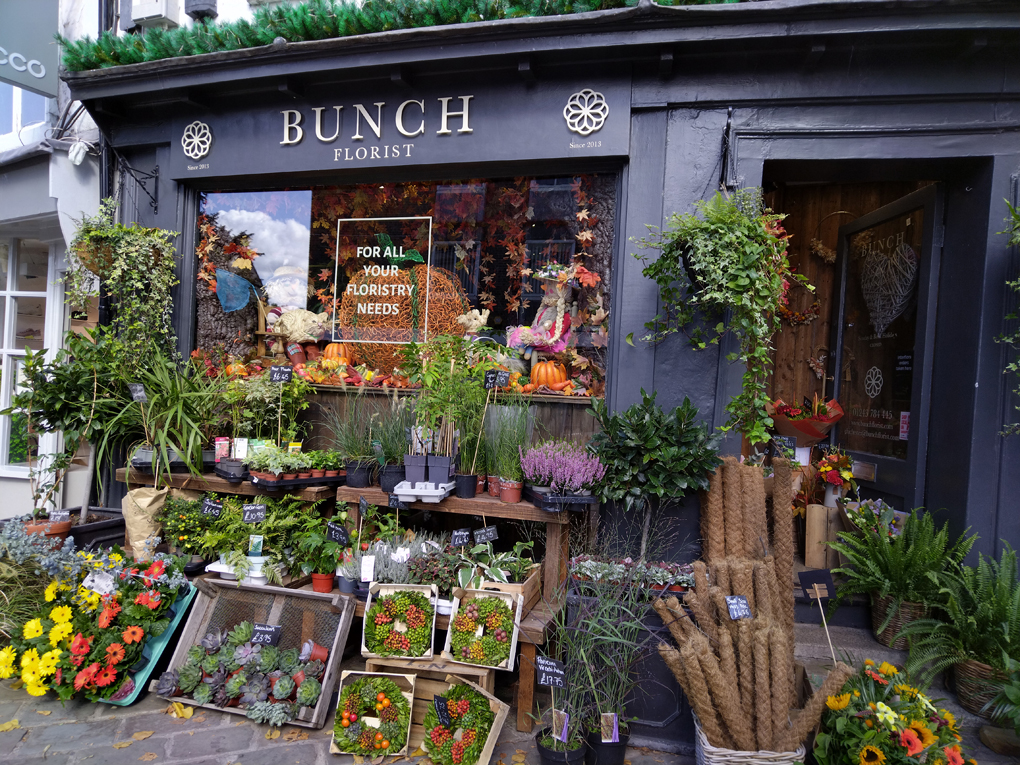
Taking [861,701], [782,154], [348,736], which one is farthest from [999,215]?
[348,736]

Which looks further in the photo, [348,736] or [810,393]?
[810,393]

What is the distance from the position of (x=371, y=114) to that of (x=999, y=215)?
4.32 meters

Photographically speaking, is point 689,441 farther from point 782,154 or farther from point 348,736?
point 348,736

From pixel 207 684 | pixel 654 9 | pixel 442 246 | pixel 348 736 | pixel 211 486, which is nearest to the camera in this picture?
pixel 348 736

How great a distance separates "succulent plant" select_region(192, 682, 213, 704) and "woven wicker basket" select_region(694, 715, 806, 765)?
8.86ft

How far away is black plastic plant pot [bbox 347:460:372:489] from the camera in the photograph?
4.14m

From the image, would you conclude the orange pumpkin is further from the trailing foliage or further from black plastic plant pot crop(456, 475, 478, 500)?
the trailing foliage

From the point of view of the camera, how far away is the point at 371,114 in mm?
4664

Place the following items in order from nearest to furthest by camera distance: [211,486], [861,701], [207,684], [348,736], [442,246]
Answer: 1. [861,701]
2. [348,736]
3. [207,684]
4. [211,486]
5. [442,246]

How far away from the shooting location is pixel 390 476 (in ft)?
13.1

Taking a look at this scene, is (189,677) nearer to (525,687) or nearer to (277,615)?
(277,615)

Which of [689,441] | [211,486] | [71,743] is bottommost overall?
[71,743]

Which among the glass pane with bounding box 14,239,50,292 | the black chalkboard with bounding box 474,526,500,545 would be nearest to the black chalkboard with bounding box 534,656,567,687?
the black chalkboard with bounding box 474,526,500,545

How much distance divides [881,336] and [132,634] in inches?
218
